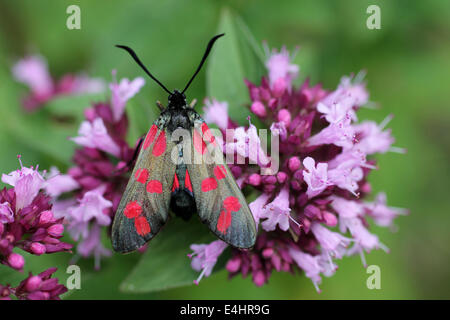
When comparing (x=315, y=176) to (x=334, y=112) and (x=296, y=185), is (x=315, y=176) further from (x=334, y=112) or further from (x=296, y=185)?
(x=334, y=112)

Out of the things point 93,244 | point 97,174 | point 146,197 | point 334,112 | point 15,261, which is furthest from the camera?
point 93,244

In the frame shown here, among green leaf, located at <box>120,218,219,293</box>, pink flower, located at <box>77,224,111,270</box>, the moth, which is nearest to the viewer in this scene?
the moth

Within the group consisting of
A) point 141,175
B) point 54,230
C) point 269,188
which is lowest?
point 54,230

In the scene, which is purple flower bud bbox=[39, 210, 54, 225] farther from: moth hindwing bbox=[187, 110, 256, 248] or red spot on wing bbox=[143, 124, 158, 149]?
moth hindwing bbox=[187, 110, 256, 248]

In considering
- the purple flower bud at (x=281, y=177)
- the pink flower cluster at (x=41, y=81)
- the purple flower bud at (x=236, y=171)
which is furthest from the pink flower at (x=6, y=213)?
the pink flower cluster at (x=41, y=81)

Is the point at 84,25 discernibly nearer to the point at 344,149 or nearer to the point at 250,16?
the point at 250,16

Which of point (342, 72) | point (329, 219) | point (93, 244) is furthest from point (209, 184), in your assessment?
point (342, 72)

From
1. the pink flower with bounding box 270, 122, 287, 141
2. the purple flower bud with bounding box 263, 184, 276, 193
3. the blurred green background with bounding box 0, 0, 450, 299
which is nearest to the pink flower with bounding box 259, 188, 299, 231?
the purple flower bud with bounding box 263, 184, 276, 193
